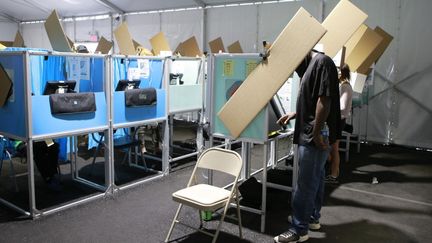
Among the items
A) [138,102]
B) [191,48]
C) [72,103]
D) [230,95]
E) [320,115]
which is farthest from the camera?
[191,48]

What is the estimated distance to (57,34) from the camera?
3.77m

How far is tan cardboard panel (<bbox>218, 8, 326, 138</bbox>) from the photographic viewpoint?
2709mm

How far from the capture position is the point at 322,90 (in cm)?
246

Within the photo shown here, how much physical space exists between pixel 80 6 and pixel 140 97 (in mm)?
7242

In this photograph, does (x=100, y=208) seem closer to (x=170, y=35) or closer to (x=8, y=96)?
(x=8, y=96)

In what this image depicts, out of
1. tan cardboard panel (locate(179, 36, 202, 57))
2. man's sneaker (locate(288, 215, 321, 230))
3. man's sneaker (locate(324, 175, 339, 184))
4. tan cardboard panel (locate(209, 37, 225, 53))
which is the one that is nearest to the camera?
man's sneaker (locate(288, 215, 321, 230))

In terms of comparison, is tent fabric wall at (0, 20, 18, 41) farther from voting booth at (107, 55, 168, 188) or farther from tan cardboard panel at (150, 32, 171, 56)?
voting booth at (107, 55, 168, 188)

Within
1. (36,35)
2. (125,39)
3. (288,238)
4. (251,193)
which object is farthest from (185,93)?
Result: (36,35)

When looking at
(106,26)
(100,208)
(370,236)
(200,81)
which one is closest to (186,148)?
(200,81)

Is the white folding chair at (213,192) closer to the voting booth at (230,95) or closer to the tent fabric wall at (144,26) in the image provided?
the voting booth at (230,95)

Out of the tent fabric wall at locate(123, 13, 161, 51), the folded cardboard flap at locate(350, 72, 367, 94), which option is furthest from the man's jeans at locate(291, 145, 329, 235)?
the tent fabric wall at locate(123, 13, 161, 51)

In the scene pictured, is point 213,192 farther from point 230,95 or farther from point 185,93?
point 185,93

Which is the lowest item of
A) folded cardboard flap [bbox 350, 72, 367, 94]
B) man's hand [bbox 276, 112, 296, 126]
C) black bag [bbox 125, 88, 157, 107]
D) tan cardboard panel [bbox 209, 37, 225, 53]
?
man's hand [bbox 276, 112, 296, 126]

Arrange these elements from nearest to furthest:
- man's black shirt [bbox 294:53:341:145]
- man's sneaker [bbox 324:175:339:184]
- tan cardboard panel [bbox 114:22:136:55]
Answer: man's black shirt [bbox 294:53:341:145] → man's sneaker [bbox 324:175:339:184] → tan cardboard panel [bbox 114:22:136:55]
